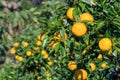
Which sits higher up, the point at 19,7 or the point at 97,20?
the point at 97,20

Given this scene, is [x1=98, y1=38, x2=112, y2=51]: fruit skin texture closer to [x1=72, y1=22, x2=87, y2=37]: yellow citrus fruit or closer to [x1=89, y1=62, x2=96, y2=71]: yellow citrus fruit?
[x1=72, y1=22, x2=87, y2=37]: yellow citrus fruit

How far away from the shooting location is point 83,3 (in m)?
2.17

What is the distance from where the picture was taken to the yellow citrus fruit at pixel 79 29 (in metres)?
2.08

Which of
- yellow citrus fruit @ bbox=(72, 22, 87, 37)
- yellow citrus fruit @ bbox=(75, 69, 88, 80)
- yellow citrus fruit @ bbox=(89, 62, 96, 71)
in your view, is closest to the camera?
yellow citrus fruit @ bbox=(72, 22, 87, 37)

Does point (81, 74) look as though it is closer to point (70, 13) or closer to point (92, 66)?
point (92, 66)

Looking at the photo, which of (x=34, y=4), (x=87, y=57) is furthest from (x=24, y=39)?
(x=34, y=4)

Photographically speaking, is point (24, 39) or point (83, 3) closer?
point (83, 3)

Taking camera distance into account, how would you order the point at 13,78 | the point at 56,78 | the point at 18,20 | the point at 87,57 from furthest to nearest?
the point at 18,20
the point at 13,78
the point at 56,78
the point at 87,57

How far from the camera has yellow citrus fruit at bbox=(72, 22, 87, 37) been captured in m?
2.08

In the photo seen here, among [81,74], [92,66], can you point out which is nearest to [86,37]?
[81,74]

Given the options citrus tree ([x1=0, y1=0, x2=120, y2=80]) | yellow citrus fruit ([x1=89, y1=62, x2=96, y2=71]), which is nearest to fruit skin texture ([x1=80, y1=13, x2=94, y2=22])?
citrus tree ([x1=0, y1=0, x2=120, y2=80])

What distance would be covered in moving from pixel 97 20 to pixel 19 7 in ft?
13.7

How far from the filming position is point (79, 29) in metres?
2.07

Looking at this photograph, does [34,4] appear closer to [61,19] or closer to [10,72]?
[10,72]
